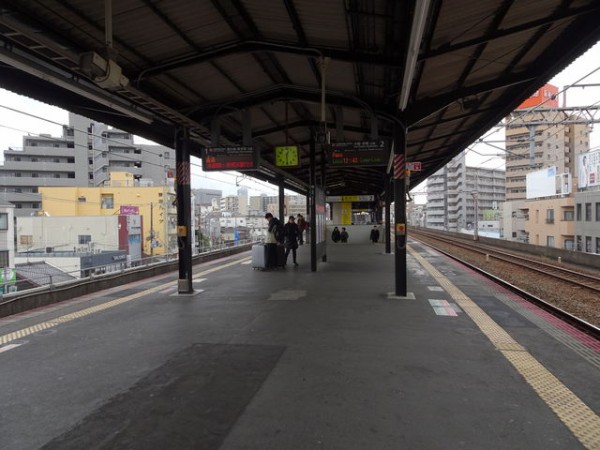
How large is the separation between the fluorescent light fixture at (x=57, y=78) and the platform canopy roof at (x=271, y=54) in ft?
0.06

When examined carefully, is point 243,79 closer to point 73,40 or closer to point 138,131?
point 138,131

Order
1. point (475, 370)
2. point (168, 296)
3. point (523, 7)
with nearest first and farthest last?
point (475, 370) → point (523, 7) → point (168, 296)

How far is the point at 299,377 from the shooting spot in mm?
4090

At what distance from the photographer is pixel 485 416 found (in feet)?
10.8

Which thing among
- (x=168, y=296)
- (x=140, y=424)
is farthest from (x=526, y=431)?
(x=168, y=296)

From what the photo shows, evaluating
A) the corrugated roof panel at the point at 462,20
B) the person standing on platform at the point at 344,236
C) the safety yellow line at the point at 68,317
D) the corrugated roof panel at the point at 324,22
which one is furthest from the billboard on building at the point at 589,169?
the safety yellow line at the point at 68,317

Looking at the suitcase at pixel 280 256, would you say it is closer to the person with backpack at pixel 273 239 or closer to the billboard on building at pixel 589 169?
the person with backpack at pixel 273 239

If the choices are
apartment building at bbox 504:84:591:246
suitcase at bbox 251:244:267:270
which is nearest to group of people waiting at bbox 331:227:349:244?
apartment building at bbox 504:84:591:246

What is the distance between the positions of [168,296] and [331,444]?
649 centimetres

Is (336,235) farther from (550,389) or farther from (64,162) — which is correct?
(64,162)

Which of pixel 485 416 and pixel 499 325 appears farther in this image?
pixel 499 325

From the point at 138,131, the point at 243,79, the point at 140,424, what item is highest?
the point at 243,79

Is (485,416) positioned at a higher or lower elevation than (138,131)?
lower

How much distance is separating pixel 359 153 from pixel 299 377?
6.14 metres
